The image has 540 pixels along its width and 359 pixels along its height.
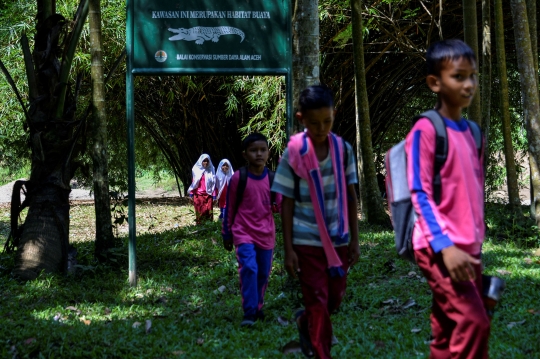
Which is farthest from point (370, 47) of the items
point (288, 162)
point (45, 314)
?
point (288, 162)

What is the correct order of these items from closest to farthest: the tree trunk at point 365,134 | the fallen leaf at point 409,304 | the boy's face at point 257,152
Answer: the boy's face at point 257,152 → the fallen leaf at point 409,304 → the tree trunk at point 365,134

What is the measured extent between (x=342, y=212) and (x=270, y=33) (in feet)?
12.5

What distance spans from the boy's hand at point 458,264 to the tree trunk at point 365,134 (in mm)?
7763

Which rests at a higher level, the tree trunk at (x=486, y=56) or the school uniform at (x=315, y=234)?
the tree trunk at (x=486, y=56)

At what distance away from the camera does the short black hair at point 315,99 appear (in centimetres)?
362

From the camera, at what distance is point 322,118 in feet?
12.0

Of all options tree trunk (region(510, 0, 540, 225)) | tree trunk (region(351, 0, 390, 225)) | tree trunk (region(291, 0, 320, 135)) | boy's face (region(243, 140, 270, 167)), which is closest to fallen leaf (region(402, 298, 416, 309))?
boy's face (region(243, 140, 270, 167))

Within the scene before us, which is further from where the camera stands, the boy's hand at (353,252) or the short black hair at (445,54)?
the boy's hand at (353,252)

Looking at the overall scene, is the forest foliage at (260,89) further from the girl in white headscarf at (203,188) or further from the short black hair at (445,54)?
the short black hair at (445,54)

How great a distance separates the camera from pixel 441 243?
9.40 ft

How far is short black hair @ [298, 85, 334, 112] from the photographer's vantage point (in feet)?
11.9

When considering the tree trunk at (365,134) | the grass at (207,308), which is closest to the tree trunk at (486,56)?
the tree trunk at (365,134)

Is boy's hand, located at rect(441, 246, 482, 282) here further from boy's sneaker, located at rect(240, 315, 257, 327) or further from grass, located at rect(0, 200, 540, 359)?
boy's sneaker, located at rect(240, 315, 257, 327)

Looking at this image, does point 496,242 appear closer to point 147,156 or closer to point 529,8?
point 529,8
